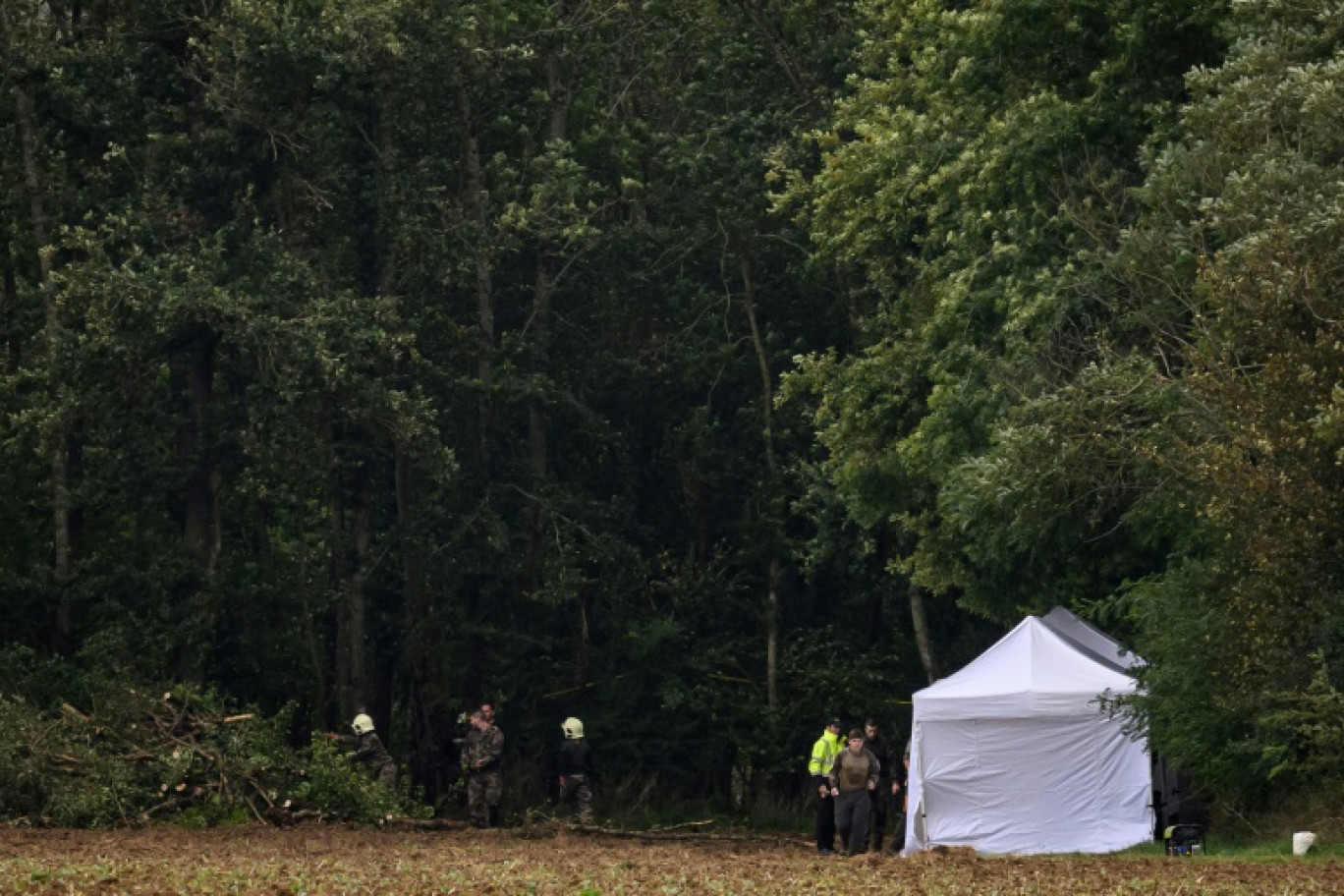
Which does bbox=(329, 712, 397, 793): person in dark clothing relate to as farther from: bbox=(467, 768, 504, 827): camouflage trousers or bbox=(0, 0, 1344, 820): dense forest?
bbox=(0, 0, 1344, 820): dense forest

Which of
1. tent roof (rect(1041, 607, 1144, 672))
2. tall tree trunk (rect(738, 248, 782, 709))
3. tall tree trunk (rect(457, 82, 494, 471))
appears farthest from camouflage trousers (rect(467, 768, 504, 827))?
tall tree trunk (rect(738, 248, 782, 709))

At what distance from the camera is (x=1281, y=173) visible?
2189cm

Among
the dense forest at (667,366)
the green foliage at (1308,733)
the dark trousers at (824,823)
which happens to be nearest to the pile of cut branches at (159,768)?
the dense forest at (667,366)

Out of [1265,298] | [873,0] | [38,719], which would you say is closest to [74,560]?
[38,719]

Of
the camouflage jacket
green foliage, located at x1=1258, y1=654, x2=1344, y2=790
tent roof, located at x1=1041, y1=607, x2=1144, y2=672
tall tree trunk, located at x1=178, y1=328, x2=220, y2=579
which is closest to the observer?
green foliage, located at x1=1258, y1=654, x2=1344, y2=790

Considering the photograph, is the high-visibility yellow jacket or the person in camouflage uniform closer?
the high-visibility yellow jacket

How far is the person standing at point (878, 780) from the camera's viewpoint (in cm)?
2670

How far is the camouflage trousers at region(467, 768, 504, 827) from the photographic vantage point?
1229 inches

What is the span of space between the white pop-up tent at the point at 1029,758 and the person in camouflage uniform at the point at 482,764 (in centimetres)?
655

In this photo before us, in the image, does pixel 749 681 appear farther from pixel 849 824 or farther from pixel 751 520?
pixel 849 824

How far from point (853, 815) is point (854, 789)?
383 mm

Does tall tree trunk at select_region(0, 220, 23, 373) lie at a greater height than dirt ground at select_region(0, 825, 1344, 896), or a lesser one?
greater

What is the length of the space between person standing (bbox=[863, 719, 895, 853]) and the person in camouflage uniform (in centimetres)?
554

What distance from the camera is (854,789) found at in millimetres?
25281
